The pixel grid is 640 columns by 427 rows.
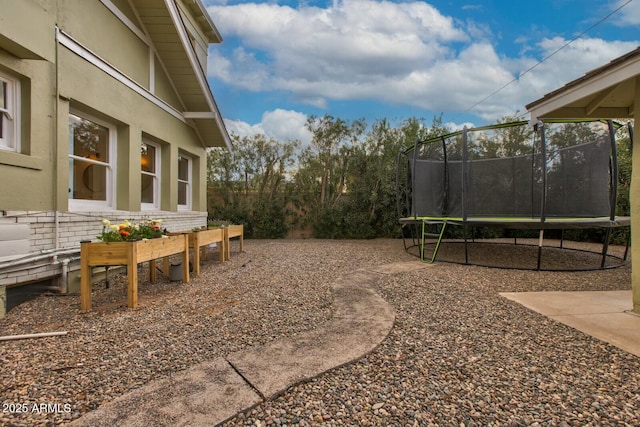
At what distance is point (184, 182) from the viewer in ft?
25.6

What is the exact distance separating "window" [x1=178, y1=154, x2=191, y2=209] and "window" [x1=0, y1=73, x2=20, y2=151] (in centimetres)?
423

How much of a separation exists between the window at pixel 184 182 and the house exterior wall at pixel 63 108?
74.3 inches

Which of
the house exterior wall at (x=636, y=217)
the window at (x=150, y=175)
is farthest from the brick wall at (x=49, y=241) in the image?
the house exterior wall at (x=636, y=217)

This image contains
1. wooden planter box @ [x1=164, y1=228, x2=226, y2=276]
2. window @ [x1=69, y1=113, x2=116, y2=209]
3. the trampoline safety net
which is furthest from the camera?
the trampoline safety net

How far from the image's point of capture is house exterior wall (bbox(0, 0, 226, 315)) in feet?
10.7

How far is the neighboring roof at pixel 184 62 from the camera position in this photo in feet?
17.6

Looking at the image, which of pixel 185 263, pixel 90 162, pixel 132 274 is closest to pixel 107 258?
pixel 132 274

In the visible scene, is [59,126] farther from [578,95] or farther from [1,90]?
[578,95]

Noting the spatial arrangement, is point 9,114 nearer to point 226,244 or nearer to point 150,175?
point 150,175

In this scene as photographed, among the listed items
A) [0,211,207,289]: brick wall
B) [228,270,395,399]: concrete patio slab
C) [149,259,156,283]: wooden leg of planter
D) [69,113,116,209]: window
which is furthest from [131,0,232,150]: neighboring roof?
[228,270,395,399]: concrete patio slab

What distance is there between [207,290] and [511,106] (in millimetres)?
11407

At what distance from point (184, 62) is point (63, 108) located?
2.88 m

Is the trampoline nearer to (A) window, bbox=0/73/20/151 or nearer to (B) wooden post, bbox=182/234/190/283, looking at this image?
(B) wooden post, bbox=182/234/190/283

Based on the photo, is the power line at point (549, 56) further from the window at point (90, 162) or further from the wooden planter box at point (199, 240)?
the window at point (90, 162)
